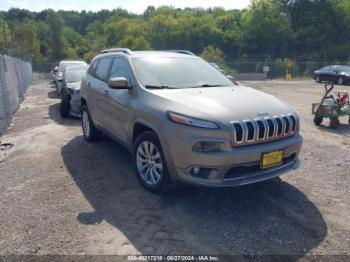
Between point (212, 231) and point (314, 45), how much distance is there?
3049 inches

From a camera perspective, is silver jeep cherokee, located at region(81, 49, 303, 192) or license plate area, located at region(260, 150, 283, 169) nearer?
silver jeep cherokee, located at region(81, 49, 303, 192)

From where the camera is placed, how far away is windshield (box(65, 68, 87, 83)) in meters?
10.5

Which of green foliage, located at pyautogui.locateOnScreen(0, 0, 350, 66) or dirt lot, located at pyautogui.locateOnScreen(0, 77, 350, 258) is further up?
green foliage, located at pyautogui.locateOnScreen(0, 0, 350, 66)

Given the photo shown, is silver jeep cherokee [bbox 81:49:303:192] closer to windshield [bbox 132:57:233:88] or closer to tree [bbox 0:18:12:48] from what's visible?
windshield [bbox 132:57:233:88]

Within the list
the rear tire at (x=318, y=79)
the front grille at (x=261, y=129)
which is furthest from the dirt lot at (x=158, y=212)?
the rear tire at (x=318, y=79)

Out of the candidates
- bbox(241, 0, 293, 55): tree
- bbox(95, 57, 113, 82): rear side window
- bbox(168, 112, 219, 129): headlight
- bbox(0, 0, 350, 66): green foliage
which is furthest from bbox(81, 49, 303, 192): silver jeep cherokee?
bbox(241, 0, 293, 55): tree

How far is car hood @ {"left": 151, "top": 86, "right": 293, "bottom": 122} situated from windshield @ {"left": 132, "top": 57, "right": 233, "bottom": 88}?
0.96 ft

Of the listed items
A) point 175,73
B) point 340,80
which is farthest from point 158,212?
point 340,80

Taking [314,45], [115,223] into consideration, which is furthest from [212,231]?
[314,45]

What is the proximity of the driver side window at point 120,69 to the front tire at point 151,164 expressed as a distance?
0.93 m

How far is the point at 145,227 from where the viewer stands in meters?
3.70

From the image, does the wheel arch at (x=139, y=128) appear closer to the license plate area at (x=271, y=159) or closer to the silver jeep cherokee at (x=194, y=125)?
the silver jeep cherokee at (x=194, y=125)

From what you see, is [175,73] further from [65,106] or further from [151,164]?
[65,106]

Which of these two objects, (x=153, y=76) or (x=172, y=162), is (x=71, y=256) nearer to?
(x=172, y=162)
